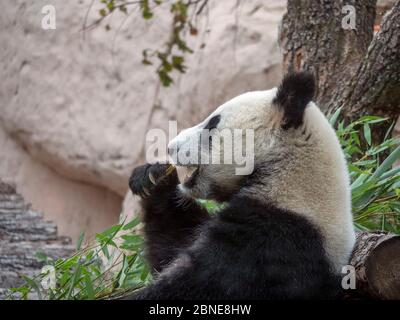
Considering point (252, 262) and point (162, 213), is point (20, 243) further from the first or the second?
point (252, 262)

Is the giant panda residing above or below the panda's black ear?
below

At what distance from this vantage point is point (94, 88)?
7.21m

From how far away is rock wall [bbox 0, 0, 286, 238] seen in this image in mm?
6586

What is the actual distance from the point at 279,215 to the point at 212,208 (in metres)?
0.79

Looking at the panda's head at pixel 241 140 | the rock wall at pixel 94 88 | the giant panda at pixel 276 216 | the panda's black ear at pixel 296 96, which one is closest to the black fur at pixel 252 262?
the giant panda at pixel 276 216

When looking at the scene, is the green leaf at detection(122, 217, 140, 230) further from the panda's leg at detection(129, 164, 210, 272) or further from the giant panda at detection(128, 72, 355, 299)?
the giant panda at detection(128, 72, 355, 299)

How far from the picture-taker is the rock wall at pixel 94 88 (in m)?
6.59

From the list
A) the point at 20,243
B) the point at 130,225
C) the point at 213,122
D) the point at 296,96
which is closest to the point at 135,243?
the point at 130,225

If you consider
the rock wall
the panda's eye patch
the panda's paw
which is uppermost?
the rock wall

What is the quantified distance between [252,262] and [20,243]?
2690mm

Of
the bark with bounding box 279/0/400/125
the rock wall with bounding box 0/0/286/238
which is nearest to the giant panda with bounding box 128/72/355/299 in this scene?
the bark with bounding box 279/0/400/125

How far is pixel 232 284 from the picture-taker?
2260 millimetres

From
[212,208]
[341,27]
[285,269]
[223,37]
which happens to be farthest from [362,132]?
[223,37]
